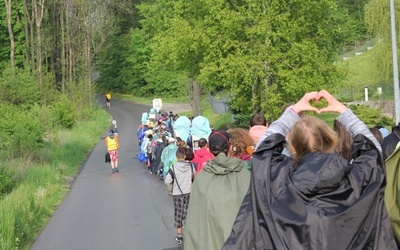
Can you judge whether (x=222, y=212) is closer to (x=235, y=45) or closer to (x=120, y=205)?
(x=120, y=205)

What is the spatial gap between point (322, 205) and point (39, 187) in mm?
16144

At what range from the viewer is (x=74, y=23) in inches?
2435

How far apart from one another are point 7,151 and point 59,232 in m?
10.9

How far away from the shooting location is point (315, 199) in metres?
4.29

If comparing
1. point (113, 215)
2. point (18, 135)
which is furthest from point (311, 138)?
point (18, 135)

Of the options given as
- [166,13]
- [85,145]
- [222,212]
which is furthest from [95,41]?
[222,212]

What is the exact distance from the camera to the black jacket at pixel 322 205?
425 centimetres

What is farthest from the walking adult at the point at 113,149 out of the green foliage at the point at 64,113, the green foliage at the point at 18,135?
the green foliage at the point at 64,113

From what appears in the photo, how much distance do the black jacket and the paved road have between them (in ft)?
27.0

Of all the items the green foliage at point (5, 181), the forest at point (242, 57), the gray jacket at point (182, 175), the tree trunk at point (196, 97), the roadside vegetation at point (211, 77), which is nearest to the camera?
the gray jacket at point (182, 175)

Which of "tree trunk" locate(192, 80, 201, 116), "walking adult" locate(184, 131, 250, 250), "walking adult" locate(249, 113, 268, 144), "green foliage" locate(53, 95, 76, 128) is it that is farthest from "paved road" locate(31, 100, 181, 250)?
"tree trunk" locate(192, 80, 201, 116)

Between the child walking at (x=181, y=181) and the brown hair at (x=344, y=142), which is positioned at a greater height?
the brown hair at (x=344, y=142)

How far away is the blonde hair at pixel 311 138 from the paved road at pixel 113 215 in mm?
8246

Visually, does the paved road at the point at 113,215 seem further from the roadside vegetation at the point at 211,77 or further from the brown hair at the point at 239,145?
the brown hair at the point at 239,145
